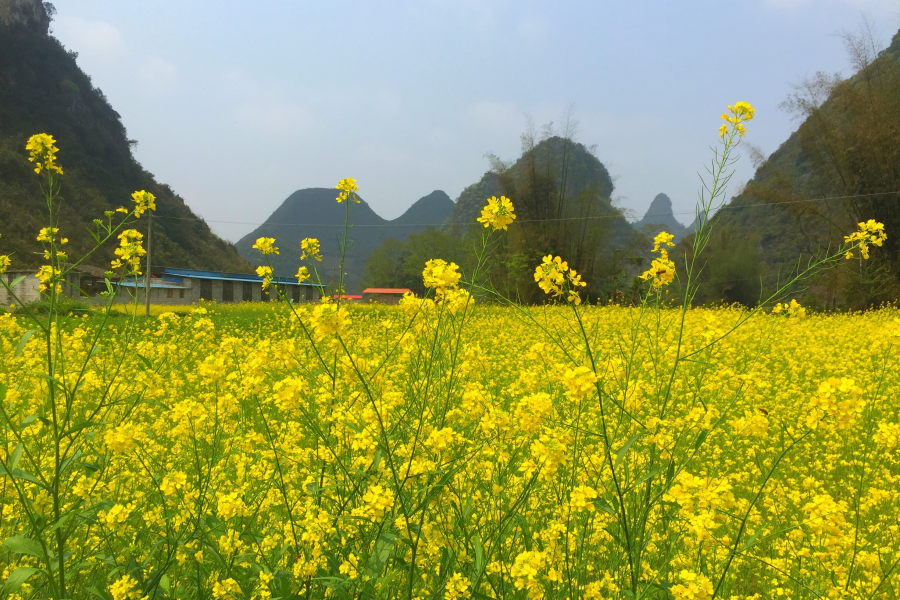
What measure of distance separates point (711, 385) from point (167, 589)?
9.72 ft

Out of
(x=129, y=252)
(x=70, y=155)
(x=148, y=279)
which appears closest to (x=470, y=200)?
(x=70, y=155)

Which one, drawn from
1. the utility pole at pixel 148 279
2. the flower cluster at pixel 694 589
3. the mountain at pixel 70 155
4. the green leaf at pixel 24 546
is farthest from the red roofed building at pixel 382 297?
the mountain at pixel 70 155

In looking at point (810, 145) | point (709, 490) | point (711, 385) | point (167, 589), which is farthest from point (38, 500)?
point (810, 145)

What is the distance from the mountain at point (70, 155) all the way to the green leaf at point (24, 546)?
38.5m

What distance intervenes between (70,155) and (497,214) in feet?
169

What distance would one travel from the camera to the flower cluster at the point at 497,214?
1759 mm

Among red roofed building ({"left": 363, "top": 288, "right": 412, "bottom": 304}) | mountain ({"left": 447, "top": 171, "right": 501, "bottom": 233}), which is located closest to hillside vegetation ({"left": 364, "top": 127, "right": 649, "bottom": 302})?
red roofed building ({"left": 363, "top": 288, "right": 412, "bottom": 304})

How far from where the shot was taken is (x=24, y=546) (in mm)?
1046

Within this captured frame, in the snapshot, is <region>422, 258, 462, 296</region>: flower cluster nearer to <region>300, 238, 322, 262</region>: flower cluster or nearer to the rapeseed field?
the rapeseed field

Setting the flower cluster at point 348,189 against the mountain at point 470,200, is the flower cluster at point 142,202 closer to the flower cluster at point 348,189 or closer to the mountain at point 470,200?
the flower cluster at point 348,189

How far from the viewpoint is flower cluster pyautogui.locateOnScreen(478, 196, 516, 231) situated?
5.77 ft

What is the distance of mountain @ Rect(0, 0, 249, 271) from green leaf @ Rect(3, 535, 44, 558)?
38.5 m

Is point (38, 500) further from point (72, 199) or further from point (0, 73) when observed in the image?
point (0, 73)

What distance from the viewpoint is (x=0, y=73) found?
45562 millimetres
